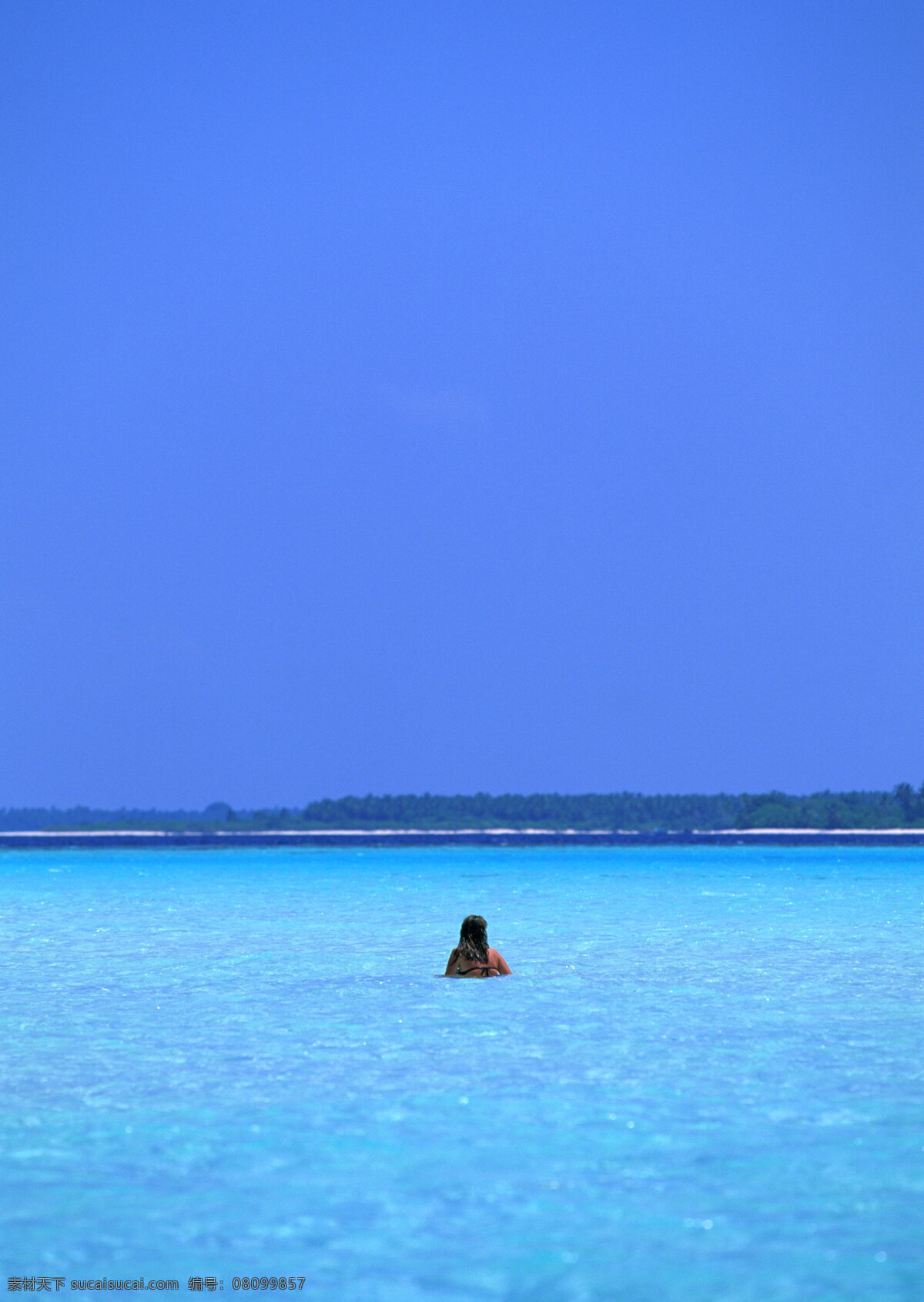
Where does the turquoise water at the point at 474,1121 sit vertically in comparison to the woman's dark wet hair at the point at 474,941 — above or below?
below

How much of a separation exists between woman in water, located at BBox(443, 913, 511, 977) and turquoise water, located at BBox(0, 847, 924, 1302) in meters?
0.53

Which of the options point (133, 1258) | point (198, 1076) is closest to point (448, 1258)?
point (133, 1258)

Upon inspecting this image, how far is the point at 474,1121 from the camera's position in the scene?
452 inches

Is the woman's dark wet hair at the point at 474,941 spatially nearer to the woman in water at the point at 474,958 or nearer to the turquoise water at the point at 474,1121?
the woman in water at the point at 474,958

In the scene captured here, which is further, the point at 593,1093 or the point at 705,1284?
the point at 593,1093

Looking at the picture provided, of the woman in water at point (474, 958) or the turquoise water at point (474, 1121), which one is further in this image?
the woman in water at point (474, 958)

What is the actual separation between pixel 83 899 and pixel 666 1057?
121 feet

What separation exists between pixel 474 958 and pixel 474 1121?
927 centimetres

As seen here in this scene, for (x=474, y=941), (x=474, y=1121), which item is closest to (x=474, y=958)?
(x=474, y=941)

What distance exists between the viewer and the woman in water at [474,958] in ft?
67.0

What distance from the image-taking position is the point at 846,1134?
10992 millimetres

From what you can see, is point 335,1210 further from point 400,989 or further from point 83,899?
point 83,899

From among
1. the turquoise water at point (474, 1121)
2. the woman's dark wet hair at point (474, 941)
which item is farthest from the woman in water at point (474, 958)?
the turquoise water at point (474, 1121)

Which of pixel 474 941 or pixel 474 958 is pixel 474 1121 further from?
pixel 474 958
